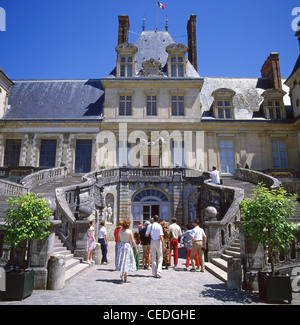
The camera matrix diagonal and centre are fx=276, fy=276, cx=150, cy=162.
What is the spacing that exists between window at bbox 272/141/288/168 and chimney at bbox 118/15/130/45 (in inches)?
622

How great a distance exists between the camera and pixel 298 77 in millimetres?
21688

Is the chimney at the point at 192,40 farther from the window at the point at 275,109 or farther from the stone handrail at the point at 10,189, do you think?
the stone handrail at the point at 10,189

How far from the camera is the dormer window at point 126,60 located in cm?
2258

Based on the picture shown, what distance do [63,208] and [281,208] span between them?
22.7 feet

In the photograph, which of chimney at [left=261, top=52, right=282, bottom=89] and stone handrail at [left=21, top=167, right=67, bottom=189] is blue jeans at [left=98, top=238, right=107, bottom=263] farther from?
chimney at [left=261, top=52, right=282, bottom=89]

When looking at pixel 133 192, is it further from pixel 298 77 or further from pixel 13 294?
pixel 298 77

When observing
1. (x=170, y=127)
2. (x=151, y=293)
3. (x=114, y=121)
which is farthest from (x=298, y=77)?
(x=151, y=293)

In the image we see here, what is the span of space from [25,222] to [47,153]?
16.7 m

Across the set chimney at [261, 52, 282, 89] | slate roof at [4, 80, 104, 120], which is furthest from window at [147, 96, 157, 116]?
Answer: chimney at [261, 52, 282, 89]

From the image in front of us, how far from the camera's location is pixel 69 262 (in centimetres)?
788

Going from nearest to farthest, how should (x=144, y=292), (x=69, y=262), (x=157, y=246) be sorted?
(x=144, y=292)
(x=157, y=246)
(x=69, y=262)

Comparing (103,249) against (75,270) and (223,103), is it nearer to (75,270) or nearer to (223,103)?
(75,270)

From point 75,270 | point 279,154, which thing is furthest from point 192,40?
point 75,270

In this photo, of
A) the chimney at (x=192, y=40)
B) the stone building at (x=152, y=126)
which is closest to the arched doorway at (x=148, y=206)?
the stone building at (x=152, y=126)
